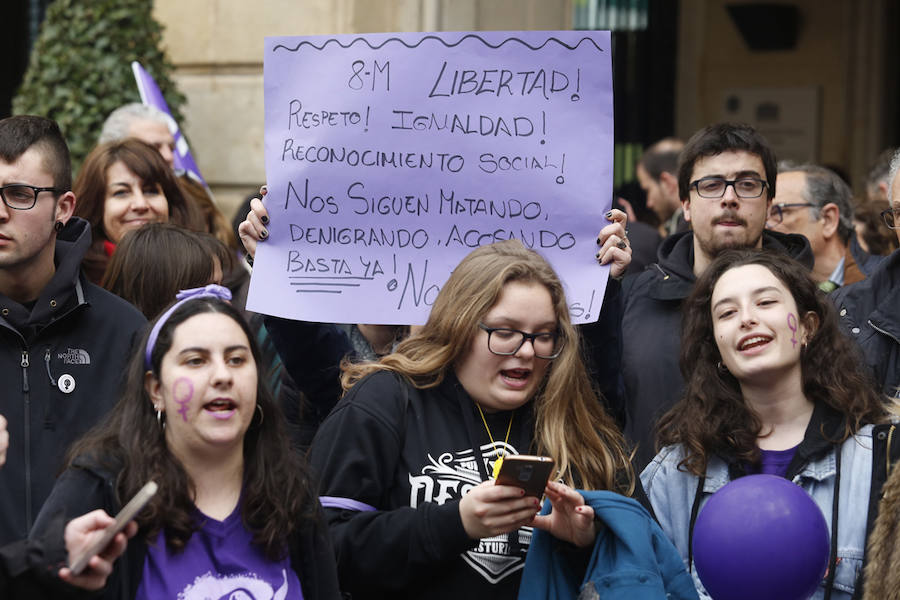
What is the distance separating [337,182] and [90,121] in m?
3.70

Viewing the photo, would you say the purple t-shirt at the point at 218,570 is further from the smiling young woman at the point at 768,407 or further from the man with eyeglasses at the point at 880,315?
the man with eyeglasses at the point at 880,315

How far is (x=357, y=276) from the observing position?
→ 3.89m

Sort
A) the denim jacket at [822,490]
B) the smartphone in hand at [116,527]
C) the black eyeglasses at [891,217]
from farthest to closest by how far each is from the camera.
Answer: the black eyeglasses at [891,217] → the denim jacket at [822,490] → the smartphone in hand at [116,527]

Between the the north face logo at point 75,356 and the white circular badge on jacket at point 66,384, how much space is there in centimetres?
4

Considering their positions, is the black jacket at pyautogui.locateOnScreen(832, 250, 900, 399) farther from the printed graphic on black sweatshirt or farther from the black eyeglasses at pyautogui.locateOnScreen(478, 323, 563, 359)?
the printed graphic on black sweatshirt

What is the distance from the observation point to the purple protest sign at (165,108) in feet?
21.3

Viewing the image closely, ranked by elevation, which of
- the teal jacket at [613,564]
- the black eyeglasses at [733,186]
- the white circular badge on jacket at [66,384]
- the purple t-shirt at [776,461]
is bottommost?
the teal jacket at [613,564]

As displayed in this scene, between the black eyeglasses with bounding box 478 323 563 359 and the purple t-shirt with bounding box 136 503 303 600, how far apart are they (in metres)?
0.76

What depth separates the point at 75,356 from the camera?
12.1 ft

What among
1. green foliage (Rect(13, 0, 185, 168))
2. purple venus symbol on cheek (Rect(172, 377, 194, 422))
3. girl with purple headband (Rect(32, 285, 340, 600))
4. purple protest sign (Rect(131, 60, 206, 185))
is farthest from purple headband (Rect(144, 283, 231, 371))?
green foliage (Rect(13, 0, 185, 168))

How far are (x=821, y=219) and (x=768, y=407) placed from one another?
91.6 inches

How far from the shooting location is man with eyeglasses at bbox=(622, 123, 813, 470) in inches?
173

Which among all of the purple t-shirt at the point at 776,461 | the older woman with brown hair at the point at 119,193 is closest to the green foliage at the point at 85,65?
the older woman with brown hair at the point at 119,193

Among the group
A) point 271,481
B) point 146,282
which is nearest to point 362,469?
point 271,481
